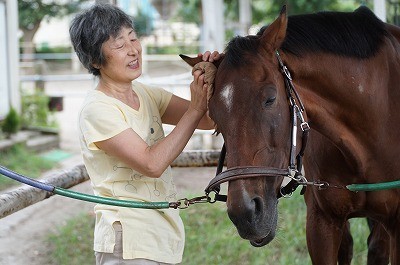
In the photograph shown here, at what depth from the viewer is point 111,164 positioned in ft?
8.40

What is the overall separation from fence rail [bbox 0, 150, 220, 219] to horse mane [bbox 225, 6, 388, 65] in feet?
3.98

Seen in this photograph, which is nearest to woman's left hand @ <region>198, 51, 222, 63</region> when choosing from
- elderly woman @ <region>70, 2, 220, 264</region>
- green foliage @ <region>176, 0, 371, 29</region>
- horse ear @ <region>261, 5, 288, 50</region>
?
elderly woman @ <region>70, 2, 220, 264</region>

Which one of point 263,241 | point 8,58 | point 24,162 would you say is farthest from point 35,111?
point 263,241

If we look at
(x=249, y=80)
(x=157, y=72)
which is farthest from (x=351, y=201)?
(x=157, y=72)

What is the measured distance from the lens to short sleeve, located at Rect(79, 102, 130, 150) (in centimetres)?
245

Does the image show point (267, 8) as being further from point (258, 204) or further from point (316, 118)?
point (258, 204)

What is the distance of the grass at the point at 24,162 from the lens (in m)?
7.79

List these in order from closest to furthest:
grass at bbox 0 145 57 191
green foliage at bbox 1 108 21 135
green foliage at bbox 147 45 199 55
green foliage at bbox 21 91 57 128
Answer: grass at bbox 0 145 57 191
green foliage at bbox 1 108 21 135
green foliage at bbox 21 91 57 128
green foliage at bbox 147 45 199 55

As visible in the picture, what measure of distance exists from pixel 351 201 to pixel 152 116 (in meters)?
0.95

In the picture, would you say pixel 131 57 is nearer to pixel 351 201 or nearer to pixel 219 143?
pixel 351 201

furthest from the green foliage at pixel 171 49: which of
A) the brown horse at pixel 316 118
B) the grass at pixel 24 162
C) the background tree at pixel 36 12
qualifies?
the brown horse at pixel 316 118

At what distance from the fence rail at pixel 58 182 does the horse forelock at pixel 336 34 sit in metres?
1.36

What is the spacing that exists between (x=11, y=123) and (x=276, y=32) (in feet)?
23.0

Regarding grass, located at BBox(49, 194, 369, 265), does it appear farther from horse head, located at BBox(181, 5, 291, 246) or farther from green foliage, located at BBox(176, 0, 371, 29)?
green foliage, located at BBox(176, 0, 371, 29)
